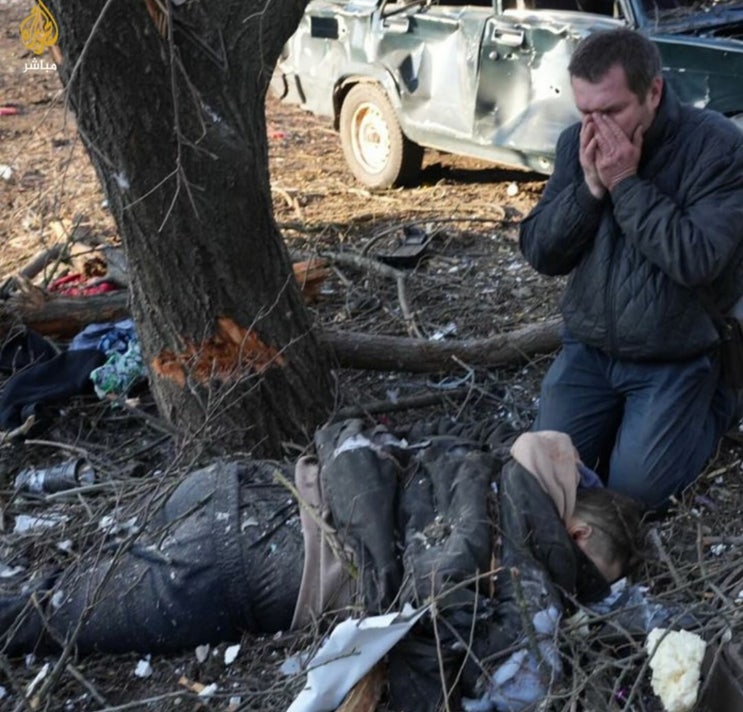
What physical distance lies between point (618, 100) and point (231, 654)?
83.2 inches

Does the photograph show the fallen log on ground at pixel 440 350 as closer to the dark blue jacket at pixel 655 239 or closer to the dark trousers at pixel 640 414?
the dark trousers at pixel 640 414

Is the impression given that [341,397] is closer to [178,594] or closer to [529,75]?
[178,594]

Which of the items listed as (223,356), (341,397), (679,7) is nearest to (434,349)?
(341,397)

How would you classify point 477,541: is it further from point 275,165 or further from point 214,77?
point 275,165

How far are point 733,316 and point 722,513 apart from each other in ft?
2.27

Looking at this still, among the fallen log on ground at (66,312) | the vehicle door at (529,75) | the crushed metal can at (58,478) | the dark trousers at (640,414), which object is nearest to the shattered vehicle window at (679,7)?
the vehicle door at (529,75)

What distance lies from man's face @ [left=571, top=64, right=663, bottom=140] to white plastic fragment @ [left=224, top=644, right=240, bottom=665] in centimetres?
202

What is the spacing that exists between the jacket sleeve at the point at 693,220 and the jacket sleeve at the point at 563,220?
6.7 inches

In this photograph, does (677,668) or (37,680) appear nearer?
(677,668)

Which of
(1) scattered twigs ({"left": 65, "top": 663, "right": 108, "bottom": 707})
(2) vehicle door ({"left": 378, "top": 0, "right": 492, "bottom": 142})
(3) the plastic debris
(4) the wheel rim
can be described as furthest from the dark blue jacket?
(4) the wheel rim

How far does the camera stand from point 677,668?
8.77ft

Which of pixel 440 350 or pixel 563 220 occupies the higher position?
pixel 563 220

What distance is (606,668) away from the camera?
276 centimetres

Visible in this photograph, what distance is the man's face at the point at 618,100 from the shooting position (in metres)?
3.50
